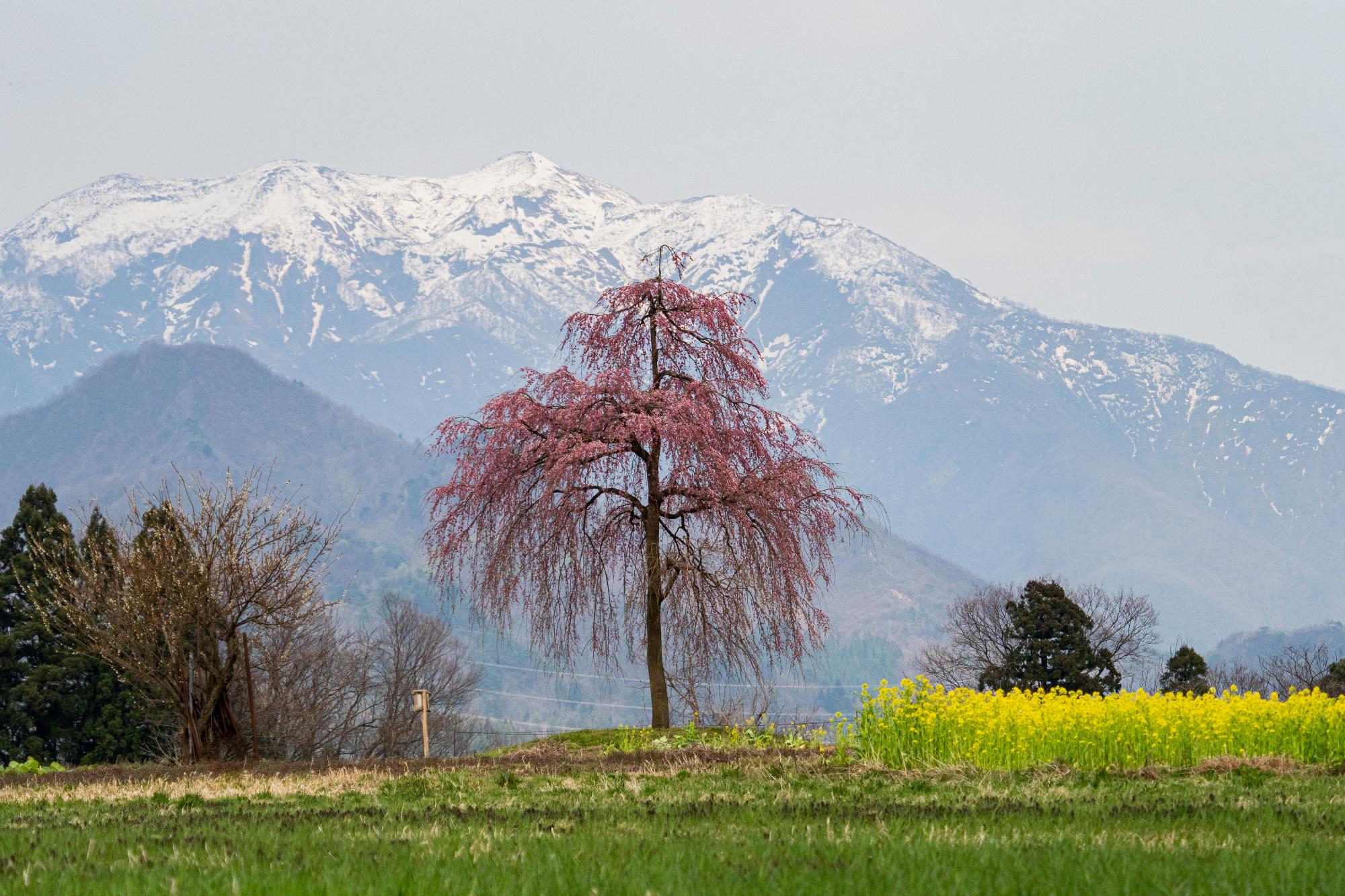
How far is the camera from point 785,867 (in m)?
6.12

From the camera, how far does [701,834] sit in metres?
7.75

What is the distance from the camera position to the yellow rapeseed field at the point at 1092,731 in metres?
14.8

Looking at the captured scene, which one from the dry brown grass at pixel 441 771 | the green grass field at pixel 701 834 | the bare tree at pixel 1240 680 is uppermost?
the green grass field at pixel 701 834

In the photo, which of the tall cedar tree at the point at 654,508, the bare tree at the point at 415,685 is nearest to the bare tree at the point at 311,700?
the bare tree at the point at 415,685

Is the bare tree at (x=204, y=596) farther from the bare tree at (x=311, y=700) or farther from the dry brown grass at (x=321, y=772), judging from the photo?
the bare tree at (x=311, y=700)

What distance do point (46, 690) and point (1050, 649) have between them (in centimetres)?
3409

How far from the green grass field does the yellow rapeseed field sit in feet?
3.87

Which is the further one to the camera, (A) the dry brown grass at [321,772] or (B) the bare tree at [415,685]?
(B) the bare tree at [415,685]

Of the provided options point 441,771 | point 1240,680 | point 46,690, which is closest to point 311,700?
point 46,690

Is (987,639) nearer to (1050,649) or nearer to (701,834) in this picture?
(1050,649)

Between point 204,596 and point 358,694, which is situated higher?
point 204,596

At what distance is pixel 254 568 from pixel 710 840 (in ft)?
53.0

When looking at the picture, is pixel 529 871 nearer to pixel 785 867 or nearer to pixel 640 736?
pixel 785 867

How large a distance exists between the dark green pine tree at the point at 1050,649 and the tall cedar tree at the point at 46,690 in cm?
2923
